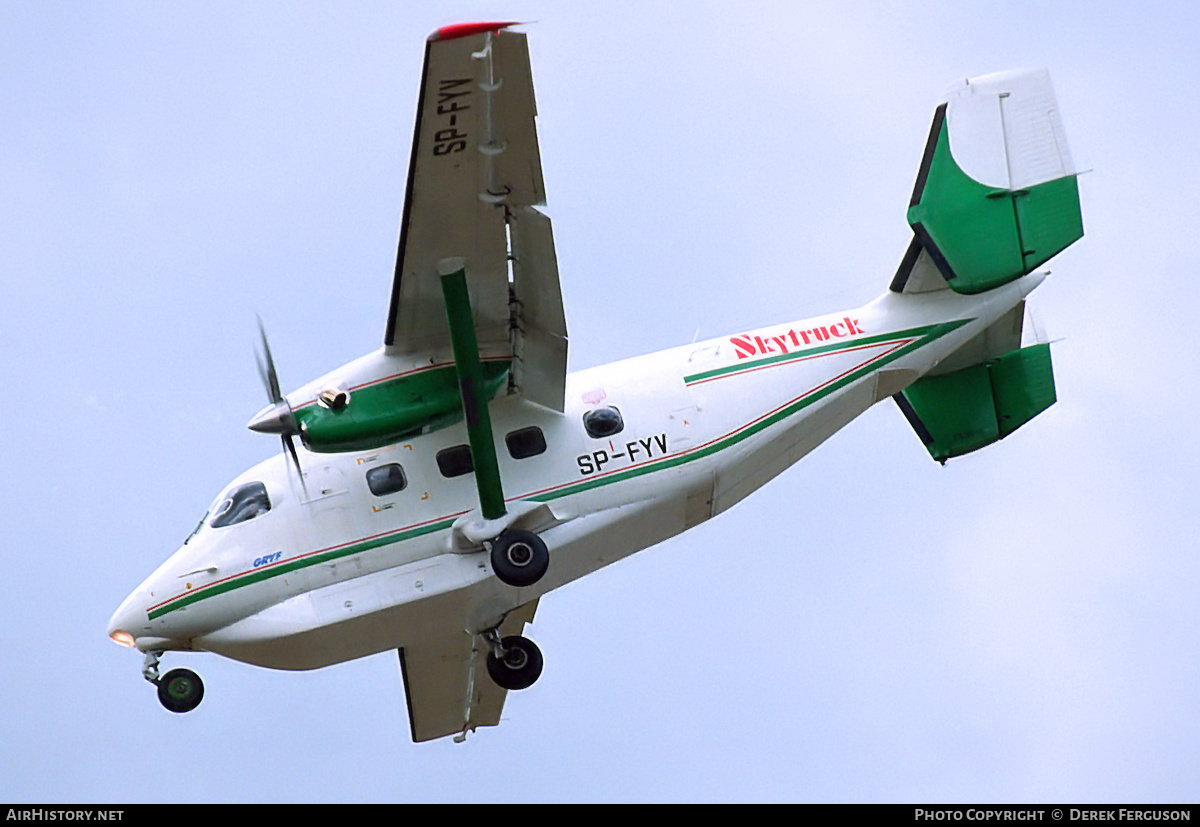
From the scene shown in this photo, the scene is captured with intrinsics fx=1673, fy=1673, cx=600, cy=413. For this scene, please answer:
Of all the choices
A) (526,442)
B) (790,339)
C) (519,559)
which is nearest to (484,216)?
(526,442)

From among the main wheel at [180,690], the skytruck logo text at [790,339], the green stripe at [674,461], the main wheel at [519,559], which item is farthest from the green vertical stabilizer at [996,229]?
the main wheel at [180,690]

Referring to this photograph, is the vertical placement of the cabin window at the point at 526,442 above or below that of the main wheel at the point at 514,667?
above

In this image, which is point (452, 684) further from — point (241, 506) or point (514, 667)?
point (241, 506)

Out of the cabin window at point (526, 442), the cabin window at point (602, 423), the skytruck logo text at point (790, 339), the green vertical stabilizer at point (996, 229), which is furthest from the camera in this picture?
the skytruck logo text at point (790, 339)

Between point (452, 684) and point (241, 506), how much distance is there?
12.8ft

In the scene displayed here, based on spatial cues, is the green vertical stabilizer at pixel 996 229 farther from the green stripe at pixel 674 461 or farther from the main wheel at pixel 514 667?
the main wheel at pixel 514 667

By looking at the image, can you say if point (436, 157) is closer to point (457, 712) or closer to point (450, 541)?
point (450, 541)

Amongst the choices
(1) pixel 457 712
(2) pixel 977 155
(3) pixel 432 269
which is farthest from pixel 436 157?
(1) pixel 457 712

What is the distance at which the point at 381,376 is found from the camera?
1684 cm

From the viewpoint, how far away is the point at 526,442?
17641 mm

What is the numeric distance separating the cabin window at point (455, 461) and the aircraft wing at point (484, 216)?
0.91 meters

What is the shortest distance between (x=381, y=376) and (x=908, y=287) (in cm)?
598

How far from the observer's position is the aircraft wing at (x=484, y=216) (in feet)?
47.5

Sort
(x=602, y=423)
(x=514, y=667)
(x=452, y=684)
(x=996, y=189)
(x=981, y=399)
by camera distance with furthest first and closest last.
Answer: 1. (x=452, y=684)
2. (x=981, y=399)
3. (x=514, y=667)
4. (x=996, y=189)
5. (x=602, y=423)
